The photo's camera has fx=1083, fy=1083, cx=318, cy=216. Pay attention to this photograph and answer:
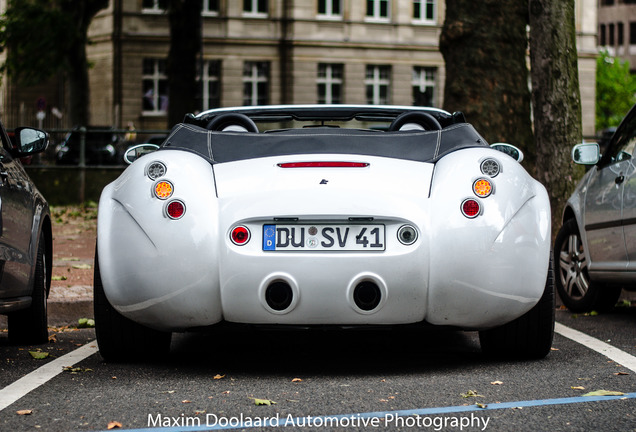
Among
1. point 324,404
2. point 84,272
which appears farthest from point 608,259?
point 84,272

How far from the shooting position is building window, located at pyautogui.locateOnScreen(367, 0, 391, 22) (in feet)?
167

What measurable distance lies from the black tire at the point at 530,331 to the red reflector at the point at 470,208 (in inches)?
28.1

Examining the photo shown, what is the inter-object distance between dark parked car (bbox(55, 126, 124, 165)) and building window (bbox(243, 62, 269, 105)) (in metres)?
26.2

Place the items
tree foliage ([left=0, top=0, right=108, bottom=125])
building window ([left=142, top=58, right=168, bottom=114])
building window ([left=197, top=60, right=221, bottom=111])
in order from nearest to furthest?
tree foliage ([left=0, top=0, right=108, bottom=125]) → building window ([left=142, top=58, right=168, bottom=114]) → building window ([left=197, top=60, right=221, bottom=111])

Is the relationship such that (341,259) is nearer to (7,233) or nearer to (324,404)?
(324,404)

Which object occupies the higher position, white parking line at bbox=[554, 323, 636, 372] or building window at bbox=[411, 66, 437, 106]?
building window at bbox=[411, 66, 437, 106]

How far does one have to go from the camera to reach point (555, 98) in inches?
412

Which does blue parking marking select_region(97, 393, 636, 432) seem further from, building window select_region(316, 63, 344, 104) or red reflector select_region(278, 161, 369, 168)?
building window select_region(316, 63, 344, 104)

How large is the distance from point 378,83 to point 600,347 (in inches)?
1777

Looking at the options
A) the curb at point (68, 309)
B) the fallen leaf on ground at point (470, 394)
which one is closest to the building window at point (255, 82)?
the curb at point (68, 309)

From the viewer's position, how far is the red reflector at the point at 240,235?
4715mm

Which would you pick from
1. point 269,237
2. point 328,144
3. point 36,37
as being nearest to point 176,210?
point 269,237

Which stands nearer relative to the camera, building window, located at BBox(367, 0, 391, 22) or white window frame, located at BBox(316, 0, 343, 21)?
white window frame, located at BBox(316, 0, 343, 21)

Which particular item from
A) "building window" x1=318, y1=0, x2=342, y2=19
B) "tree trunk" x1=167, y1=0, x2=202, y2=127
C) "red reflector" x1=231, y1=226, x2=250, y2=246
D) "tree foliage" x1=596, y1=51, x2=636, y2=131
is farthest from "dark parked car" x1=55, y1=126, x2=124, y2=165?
"tree foliage" x1=596, y1=51, x2=636, y2=131
